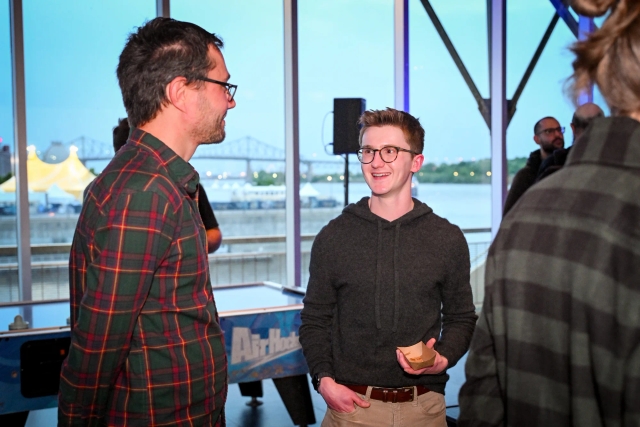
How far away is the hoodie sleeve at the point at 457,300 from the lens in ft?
6.62

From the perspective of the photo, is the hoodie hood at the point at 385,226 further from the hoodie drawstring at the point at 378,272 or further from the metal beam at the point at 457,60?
the metal beam at the point at 457,60

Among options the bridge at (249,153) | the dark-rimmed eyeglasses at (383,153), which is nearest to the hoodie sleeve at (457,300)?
the dark-rimmed eyeglasses at (383,153)

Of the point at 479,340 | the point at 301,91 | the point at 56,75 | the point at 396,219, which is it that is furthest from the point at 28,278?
the point at 479,340

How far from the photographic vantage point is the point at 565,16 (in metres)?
7.57

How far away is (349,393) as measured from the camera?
1.91 meters

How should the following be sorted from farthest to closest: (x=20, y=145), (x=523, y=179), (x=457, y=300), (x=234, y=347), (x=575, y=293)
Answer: (x=20, y=145) < (x=523, y=179) < (x=234, y=347) < (x=457, y=300) < (x=575, y=293)

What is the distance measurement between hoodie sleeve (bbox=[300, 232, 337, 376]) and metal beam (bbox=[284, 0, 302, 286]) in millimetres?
4401

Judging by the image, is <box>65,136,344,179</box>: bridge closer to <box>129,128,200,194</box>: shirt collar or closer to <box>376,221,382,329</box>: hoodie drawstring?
<box>376,221,382,329</box>: hoodie drawstring

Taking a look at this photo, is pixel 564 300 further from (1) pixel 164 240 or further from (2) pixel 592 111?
(2) pixel 592 111

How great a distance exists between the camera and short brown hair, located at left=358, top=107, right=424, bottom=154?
2125 millimetres

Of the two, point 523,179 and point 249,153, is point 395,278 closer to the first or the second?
point 523,179

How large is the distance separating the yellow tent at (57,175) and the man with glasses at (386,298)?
14.2ft

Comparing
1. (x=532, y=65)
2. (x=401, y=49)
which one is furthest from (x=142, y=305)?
(x=532, y=65)

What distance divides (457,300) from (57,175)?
4.94 m
